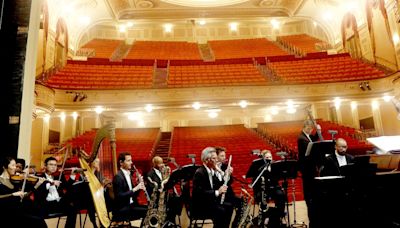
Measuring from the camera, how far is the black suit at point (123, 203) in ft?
10.3

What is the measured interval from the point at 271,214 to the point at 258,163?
2.11ft

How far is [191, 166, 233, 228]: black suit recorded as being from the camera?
288 centimetres

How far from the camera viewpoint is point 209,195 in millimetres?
2898

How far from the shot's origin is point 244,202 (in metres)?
3.41

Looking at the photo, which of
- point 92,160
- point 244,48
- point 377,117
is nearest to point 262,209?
point 92,160

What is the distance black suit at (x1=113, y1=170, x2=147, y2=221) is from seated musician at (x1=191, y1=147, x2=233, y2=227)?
25.8 inches

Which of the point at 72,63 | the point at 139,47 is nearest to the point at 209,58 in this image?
the point at 139,47

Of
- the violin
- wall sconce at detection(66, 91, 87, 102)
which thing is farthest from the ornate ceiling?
the violin

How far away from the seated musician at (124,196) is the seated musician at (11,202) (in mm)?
728

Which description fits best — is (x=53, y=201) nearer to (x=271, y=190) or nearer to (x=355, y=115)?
(x=271, y=190)

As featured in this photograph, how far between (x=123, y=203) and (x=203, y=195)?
91cm

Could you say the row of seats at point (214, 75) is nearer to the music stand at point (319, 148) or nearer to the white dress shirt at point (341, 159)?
the white dress shirt at point (341, 159)

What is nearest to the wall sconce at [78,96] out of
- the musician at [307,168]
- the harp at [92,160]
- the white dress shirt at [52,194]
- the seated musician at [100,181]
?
the seated musician at [100,181]

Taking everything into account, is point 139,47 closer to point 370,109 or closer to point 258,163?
point 370,109
